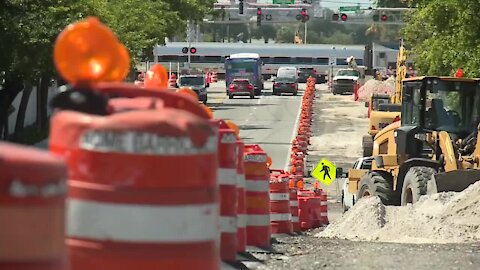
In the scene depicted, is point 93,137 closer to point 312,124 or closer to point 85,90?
point 85,90

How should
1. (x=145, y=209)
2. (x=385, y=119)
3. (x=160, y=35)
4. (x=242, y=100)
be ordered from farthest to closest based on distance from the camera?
(x=242, y=100) < (x=160, y=35) < (x=385, y=119) < (x=145, y=209)

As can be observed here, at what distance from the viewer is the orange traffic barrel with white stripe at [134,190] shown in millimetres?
4238

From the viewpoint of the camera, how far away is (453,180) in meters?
17.0

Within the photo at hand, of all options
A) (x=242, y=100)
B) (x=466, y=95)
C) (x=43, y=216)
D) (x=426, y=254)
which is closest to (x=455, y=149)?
(x=466, y=95)

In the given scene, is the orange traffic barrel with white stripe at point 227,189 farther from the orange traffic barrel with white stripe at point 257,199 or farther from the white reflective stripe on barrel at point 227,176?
the orange traffic barrel with white stripe at point 257,199

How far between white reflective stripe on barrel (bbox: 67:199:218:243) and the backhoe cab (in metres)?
12.9

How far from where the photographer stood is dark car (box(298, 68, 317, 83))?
105062 mm

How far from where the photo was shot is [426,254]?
35.8 ft

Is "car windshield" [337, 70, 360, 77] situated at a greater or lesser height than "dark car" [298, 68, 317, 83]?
greater

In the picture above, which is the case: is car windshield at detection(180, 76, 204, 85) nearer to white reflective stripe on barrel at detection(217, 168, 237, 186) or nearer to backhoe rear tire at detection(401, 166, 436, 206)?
backhoe rear tire at detection(401, 166, 436, 206)

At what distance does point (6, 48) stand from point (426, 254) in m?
17.6

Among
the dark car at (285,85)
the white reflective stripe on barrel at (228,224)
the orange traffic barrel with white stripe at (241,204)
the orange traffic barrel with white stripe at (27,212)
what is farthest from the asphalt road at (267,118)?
the orange traffic barrel with white stripe at (27,212)

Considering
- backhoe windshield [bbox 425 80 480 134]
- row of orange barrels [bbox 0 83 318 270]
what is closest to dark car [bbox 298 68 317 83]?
backhoe windshield [bbox 425 80 480 134]

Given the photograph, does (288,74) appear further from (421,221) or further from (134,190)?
(134,190)
